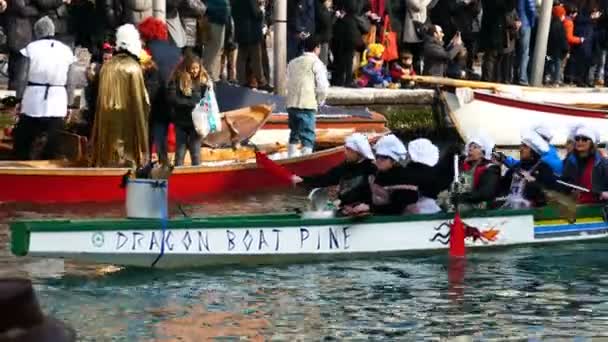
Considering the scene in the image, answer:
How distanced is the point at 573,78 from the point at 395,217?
13.2 metres

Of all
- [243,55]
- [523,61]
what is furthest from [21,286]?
[523,61]

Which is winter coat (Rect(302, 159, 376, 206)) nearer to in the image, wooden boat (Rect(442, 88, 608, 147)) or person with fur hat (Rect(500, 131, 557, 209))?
person with fur hat (Rect(500, 131, 557, 209))

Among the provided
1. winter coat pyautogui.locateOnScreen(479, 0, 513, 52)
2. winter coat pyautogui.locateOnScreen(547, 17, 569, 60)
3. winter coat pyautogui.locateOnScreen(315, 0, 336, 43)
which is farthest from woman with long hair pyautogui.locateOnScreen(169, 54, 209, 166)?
winter coat pyautogui.locateOnScreen(547, 17, 569, 60)

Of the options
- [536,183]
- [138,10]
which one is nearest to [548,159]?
[536,183]

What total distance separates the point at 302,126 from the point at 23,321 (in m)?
13.8

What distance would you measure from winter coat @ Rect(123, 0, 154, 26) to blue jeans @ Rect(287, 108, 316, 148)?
259 centimetres

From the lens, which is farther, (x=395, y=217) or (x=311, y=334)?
(x=395, y=217)

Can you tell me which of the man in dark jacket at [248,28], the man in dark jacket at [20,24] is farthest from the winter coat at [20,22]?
the man in dark jacket at [248,28]

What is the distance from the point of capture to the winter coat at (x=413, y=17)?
66.1ft

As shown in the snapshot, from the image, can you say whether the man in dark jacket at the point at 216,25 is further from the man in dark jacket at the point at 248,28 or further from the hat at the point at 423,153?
the hat at the point at 423,153

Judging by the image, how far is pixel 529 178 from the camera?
12.2 meters

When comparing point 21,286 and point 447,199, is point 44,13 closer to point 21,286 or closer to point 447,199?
point 447,199

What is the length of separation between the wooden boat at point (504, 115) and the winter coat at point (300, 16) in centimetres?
223

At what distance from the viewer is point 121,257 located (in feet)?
33.4
